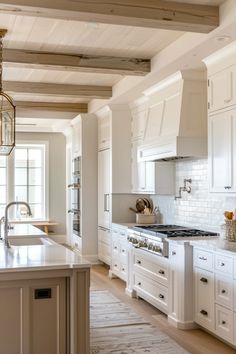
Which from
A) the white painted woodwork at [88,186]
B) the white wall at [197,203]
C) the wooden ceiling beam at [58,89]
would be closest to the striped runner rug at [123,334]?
the white wall at [197,203]

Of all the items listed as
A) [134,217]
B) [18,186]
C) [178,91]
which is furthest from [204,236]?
[18,186]

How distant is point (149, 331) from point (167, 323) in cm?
32

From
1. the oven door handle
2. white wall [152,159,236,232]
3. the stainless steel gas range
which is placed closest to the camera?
the stainless steel gas range

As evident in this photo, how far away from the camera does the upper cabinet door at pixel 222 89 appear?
4172 millimetres

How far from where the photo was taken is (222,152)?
14.3 ft

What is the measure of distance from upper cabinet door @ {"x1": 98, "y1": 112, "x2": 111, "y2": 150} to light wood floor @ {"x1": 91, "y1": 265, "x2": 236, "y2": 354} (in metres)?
2.31

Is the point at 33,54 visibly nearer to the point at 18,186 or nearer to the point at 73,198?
the point at 73,198

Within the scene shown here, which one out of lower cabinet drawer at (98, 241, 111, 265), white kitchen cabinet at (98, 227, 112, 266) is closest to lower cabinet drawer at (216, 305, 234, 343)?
white kitchen cabinet at (98, 227, 112, 266)

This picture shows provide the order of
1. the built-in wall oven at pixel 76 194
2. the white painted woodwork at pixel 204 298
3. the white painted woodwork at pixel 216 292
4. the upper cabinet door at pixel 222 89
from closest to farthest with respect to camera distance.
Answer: the white painted woodwork at pixel 216 292, the white painted woodwork at pixel 204 298, the upper cabinet door at pixel 222 89, the built-in wall oven at pixel 76 194

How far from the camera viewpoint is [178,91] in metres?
5.20

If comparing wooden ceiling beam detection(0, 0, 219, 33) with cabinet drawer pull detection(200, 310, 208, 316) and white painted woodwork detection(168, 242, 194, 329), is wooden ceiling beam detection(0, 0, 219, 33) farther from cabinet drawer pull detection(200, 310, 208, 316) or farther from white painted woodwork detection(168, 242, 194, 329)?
cabinet drawer pull detection(200, 310, 208, 316)

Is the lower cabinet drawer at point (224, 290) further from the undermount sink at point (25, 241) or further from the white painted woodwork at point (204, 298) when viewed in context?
the undermount sink at point (25, 241)

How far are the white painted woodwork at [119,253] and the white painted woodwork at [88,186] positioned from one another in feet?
3.81

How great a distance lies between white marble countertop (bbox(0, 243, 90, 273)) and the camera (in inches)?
120
